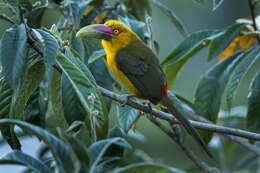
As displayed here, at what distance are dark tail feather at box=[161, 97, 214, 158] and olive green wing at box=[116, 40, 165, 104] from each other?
0.24ft

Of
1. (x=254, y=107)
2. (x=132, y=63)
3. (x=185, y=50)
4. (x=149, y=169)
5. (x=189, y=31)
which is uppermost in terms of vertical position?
(x=149, y=169)

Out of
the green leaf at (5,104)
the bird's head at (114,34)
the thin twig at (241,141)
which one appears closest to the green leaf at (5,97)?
the green leaf at (5,104)

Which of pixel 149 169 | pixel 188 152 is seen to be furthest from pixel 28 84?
pixel 188 152

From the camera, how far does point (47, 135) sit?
1.47 meters

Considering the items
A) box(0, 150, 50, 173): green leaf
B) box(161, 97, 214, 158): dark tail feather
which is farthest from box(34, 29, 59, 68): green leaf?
box(161, 97, 214, 158): dark tail feather

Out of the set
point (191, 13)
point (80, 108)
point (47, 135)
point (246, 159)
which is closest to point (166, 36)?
point (191, 13)

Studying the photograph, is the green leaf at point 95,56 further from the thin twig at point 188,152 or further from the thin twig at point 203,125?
the thin twig at point 188,152

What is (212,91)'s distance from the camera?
9.38 ft

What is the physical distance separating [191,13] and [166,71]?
7894 millimetres

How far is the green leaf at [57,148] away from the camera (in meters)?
1.44

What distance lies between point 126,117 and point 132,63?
79 centimetres

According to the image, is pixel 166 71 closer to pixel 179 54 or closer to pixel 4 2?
pixel 179 54

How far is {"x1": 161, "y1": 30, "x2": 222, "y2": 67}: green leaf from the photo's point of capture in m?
2.80

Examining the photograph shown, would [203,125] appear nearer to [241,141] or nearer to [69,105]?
[241,141]
